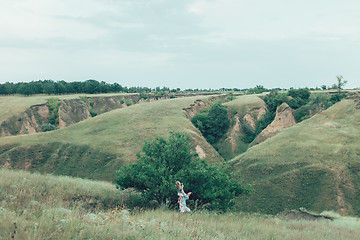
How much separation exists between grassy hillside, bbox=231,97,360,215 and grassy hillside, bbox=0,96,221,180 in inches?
543

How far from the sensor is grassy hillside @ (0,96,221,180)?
49500 mm

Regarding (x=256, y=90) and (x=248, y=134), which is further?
(x=256, y=90)

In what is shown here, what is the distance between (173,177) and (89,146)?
38.3 m

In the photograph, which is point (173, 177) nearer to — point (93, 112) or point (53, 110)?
point (53, 110)

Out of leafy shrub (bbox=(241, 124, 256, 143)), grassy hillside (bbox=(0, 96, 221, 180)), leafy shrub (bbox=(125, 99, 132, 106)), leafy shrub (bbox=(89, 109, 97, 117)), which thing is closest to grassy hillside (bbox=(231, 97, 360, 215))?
grassy hillside (bbox=(0, 96, 221, 180))

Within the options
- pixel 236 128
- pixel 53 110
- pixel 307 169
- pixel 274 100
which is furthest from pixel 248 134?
pixel 53 110

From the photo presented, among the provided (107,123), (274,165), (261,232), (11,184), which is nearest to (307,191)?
(274,165)

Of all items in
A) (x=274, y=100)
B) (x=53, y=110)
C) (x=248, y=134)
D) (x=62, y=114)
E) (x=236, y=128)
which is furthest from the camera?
(x=53, y=110)

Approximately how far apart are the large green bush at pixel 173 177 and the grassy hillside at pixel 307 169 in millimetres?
14922

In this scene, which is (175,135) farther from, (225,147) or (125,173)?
(225,147)

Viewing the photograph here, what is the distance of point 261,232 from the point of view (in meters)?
10.9

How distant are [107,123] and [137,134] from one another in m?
12.1

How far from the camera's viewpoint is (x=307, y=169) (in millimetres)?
42438

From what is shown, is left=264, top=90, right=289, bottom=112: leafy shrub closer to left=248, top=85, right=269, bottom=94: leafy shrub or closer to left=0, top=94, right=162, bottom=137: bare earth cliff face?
left=248, top=85, right=269, bottom=94: leafy shrub
